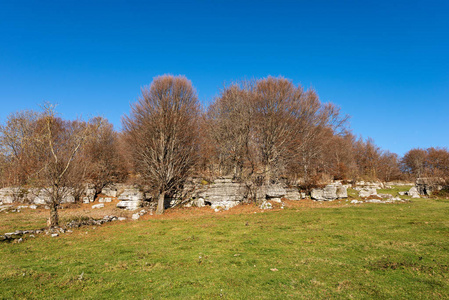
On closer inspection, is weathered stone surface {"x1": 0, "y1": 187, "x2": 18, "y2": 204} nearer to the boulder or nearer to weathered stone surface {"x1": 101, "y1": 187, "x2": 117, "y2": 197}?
weathered stone surface {"x1": 101, "y1": 187, "x2": 117, "y2": 197}

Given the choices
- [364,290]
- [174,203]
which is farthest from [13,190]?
[364,290]

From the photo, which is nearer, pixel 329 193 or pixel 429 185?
pixel 329 193

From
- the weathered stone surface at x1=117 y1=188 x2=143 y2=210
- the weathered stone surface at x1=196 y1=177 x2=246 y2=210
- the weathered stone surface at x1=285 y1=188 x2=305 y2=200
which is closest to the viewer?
the weathered stone surface at x1=196 y1=177 x2=246 y2=210

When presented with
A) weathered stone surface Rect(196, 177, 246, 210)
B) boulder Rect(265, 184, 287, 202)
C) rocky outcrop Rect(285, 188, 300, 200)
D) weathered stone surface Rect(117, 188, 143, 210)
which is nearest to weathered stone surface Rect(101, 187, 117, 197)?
weathered stone surface Rect(117, 188, 143, 210)

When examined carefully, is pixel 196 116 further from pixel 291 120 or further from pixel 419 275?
pixel 419 275

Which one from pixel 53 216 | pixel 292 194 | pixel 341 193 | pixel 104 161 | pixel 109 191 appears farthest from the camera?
pixel 104 161

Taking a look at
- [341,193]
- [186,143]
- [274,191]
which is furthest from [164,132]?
[341,193]

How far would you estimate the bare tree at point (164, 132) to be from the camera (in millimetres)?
24016

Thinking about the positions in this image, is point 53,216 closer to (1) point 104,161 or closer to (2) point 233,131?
(2) point 233,131

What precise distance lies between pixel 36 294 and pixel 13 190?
1363 inches

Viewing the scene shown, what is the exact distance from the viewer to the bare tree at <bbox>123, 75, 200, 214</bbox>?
24016 millimetres

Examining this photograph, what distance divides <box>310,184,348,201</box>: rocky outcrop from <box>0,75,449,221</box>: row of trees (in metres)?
2.82

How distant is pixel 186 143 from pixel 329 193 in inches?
728

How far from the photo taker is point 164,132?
961 inches
